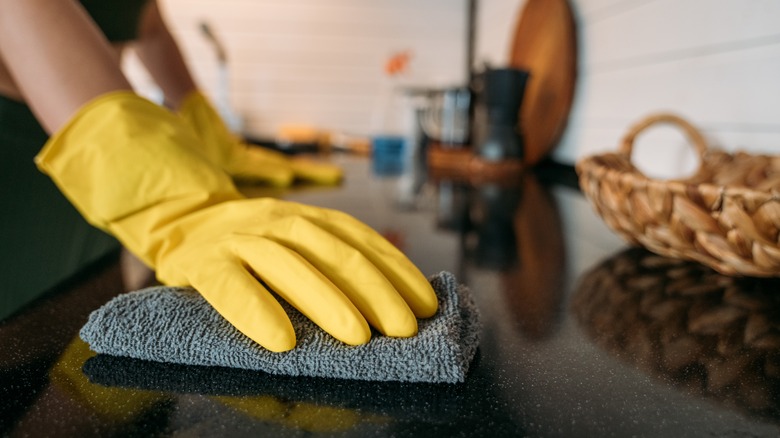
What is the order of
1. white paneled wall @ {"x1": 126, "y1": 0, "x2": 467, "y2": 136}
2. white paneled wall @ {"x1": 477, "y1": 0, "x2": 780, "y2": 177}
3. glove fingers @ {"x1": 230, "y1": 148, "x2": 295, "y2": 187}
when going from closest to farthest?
white paneled wall @ {"x1": 477, "y1": 0, "x2": 780, "y2": 177} → glove fingers @ {"x1": 230, "y1": 148, "x2": 295, "y2": 187} → white paneled wall @ {"x1": 126, "y1": 0, "x2": 467, "y2": 136}

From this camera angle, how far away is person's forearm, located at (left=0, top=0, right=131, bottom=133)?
47cm

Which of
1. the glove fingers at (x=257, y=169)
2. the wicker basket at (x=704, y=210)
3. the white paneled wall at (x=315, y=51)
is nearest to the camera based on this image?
the wicker basket at (x=704, y=210)

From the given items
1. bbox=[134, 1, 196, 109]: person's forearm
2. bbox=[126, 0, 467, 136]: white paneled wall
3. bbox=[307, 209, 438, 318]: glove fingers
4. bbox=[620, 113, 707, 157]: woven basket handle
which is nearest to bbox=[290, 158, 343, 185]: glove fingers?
bbox=[134, 1, 196, 109]: person's forearm

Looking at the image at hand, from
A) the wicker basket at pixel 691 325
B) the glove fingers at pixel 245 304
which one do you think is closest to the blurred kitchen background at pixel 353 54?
the wicker basket at pixel 691 325

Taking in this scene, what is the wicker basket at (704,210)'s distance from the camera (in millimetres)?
424

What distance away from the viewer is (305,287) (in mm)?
332

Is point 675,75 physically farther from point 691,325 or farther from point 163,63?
point 163,63

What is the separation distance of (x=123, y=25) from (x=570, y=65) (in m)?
0.98

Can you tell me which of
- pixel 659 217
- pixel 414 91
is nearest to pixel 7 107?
pixel 659 217

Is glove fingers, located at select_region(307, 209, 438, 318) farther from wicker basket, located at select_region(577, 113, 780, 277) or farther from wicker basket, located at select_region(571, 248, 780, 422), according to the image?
wicker basket, located at select_region(577, 113, 780, 277)

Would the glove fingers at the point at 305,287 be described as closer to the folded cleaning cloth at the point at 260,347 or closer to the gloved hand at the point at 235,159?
the folded cleaning cloth at the point at 260,347

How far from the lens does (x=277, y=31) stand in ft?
7.02

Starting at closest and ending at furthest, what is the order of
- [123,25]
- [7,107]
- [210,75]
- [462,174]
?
[7,107] → [123,25] → [462,174] → [210,75]

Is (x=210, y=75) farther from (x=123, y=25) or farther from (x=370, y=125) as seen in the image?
(x=123, y=25)
